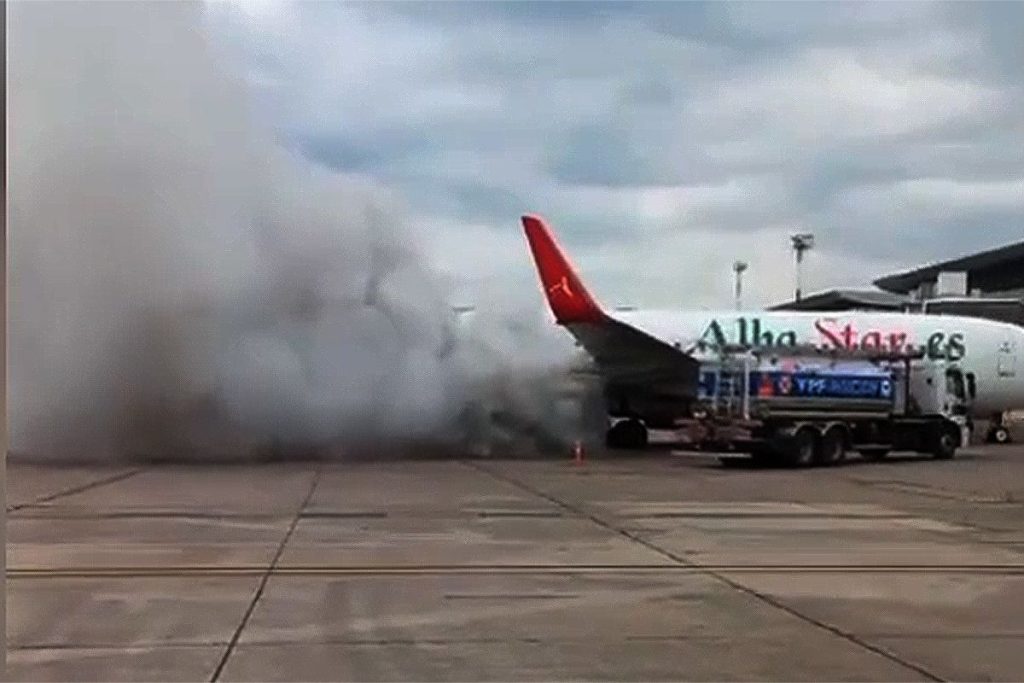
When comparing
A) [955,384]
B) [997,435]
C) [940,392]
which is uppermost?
[955,384]

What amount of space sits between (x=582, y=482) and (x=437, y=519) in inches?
320

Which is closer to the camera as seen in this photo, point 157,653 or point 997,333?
point 157,653

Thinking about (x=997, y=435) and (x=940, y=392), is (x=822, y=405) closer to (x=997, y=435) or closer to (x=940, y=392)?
(x=940, y=392)

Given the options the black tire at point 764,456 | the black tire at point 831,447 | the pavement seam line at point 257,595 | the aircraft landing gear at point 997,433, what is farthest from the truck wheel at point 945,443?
the pavement seam line at point 257,595

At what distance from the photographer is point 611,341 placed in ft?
125

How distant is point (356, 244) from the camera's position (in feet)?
113

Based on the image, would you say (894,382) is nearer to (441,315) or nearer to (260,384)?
(441,315)

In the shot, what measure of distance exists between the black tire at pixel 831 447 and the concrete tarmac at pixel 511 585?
30.1 ft

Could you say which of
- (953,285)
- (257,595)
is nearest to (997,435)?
(257,595)

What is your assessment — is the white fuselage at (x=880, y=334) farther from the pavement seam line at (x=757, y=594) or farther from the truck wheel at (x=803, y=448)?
the pavement seam line at (x=757, y=594)

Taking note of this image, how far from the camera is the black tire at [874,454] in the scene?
36.0 metres

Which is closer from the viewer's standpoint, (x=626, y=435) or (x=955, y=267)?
(x=626, y=435)

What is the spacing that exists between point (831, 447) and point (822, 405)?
0.97 m

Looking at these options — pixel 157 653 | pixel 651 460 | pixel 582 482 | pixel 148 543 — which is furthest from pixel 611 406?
pixel 157 653
